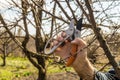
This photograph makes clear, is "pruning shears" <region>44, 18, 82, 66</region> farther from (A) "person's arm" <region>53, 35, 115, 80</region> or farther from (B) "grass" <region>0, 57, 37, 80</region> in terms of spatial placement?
(B) "grass" <region>0, 57, 37, 80</region>

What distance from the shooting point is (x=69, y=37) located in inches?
62.2

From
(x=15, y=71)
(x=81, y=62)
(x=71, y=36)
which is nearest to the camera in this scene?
(x=71, y=36)

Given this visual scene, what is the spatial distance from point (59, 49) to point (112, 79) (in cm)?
38

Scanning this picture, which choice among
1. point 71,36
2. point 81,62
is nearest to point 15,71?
point 81,62

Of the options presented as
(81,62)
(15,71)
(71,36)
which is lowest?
(15,71)

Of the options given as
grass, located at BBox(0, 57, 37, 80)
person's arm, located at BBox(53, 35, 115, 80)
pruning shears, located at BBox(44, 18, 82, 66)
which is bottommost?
grass, located at BBox(0, 57, 37, 80)

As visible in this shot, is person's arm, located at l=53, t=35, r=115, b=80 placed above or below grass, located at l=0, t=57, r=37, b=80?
above

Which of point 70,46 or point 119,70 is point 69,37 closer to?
point 70,46

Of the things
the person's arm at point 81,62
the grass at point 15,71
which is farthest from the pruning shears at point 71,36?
the grass at point 15,71

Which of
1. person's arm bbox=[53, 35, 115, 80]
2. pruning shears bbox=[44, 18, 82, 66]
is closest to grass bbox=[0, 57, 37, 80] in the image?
person's arm bbox=[53, 35, 115, 80]

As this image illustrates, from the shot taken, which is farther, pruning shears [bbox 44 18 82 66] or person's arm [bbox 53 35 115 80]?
person's arm [bbox 53 35 115 80]

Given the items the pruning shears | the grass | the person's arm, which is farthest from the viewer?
the grass

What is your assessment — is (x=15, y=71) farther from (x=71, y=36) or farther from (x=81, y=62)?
(x=71, y=36)

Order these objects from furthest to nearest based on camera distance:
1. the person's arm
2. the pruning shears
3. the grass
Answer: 1. the grass
2. the person's arm
3. the pruning shears
